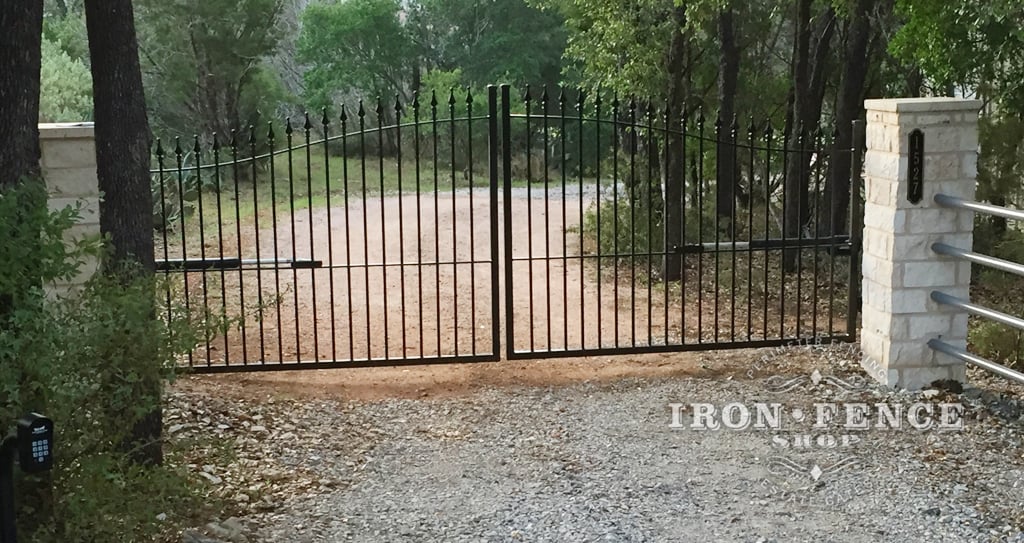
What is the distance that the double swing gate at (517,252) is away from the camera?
7070 millimetres

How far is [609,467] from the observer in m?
5.39

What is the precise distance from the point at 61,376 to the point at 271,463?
225cm

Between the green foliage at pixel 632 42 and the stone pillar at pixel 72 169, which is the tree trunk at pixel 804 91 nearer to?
the green foliage at pixel 632 42

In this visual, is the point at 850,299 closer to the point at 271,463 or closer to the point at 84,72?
the point at 271,463

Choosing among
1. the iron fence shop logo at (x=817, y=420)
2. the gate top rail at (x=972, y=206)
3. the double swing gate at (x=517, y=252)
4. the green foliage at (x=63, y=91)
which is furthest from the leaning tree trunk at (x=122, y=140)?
the green foliage at (x=63, y=91)

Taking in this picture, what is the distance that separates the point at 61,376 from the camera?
3.42 m

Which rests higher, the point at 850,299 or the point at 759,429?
the point at 850,299

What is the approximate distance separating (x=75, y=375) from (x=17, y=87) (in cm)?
113

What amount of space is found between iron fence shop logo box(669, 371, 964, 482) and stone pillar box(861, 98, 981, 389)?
0.37 metres

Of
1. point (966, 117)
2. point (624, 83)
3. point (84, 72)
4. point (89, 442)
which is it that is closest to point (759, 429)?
point (966, 117)

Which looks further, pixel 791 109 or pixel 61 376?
pixel 791 109

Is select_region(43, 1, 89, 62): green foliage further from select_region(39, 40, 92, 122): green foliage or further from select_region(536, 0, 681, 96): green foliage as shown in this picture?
select_region(536, 0, 681, 96): green foliage

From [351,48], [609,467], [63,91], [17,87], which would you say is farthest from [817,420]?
[351,48]

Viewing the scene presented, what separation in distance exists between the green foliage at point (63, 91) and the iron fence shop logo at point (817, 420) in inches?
406
